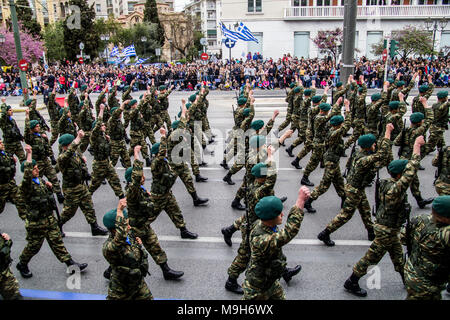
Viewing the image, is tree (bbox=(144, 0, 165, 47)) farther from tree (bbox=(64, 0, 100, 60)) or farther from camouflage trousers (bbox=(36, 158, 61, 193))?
camouflage trousers (bbox=(36, 158, 61, 193))

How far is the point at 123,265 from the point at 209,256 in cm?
237

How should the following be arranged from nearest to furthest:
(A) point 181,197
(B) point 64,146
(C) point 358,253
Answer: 1. (C) point 358,253
2. (B) point 64,146
3. (A) point 181,197

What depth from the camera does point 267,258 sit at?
373 cm


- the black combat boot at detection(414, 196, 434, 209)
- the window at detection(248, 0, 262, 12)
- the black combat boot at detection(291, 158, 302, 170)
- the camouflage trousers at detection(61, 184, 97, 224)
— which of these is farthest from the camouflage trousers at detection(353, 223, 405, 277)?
the window at detection(248, 0, 262, 12)

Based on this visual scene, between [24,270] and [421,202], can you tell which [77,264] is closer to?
[24,270]

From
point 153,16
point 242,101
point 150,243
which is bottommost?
point 150,243

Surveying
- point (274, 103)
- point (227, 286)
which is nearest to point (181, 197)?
point (227, 286)

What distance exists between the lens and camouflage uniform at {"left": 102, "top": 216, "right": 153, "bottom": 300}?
13.2ft

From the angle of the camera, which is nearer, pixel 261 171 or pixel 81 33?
pixel 261 171

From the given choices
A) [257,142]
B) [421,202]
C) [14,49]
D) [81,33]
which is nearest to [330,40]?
[421,202]

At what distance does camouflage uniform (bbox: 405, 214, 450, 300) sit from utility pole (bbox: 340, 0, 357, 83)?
35.4 feet

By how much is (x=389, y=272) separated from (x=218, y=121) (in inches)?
479

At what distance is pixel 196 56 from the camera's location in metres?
71.5
